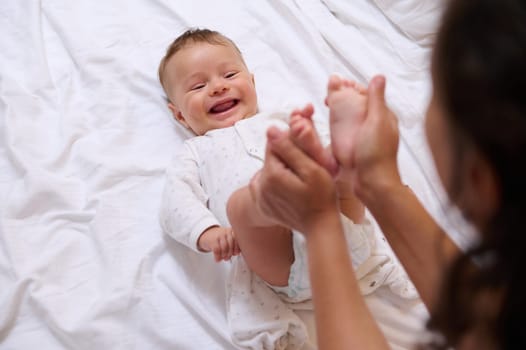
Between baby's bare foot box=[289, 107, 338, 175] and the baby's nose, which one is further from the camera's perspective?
the baby's nose

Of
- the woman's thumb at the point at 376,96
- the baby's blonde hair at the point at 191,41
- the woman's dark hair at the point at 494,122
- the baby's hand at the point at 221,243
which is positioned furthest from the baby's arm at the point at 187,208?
Result: the woman's dark hair at the point at 494,122

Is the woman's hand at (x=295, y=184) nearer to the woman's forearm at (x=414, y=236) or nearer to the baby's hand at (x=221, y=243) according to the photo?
the woman's forearm at (x=414, y=236)

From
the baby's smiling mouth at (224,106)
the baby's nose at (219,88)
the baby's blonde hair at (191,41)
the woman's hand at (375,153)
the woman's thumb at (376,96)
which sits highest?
the woman's thumb at (376,96)

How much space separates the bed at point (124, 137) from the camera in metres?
0.92

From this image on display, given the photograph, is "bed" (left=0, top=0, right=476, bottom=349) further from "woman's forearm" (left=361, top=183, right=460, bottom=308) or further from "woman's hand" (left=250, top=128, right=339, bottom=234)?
"woman's hand" (left=250, top=128, right=339, bottom=234)

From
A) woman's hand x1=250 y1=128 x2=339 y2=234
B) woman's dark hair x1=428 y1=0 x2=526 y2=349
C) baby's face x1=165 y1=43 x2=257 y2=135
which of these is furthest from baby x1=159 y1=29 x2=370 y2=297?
woman's dark hair x1=428 y1=0 x2=526 y2=349

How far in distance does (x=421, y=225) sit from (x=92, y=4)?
1028 mm

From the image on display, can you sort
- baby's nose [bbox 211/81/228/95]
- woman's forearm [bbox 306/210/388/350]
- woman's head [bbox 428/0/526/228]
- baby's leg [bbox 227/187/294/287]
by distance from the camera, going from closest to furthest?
woman's head [bbox 428/0/526/228] → woman's forearm [bbox 306/210/388/350] → baby's leg [bbox 227/187/294/287] → baby's nose [bbox 211/81/228/95]

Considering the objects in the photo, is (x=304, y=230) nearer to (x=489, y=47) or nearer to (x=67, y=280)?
(x=489, y=47)

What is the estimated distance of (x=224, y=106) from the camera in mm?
1138

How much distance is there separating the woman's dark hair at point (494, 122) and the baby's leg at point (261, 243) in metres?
0.38

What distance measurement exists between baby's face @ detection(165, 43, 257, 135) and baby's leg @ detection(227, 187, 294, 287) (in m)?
0.32

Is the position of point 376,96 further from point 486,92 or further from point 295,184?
point 486,92

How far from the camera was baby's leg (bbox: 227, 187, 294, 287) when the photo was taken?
82cm
